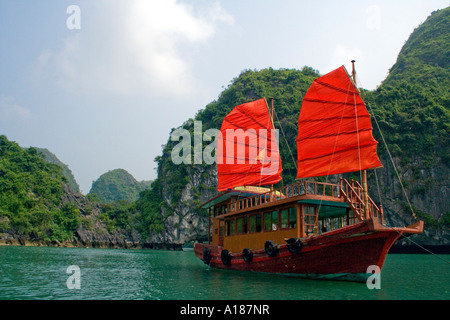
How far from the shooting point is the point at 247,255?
12.5m

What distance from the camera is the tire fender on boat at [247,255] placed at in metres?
12.4

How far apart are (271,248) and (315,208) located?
6.47 ft

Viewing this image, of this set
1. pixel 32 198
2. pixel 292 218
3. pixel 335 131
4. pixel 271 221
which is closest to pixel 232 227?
pixel 271 221

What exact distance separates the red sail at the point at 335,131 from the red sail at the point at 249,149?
2740 millimetres

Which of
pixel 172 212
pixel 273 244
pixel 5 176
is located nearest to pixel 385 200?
pixel 172 212

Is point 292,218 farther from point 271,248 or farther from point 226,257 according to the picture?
point 226,257

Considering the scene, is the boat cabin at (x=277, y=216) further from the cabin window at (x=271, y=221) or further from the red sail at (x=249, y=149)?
the red sail at (x=249, y=149)

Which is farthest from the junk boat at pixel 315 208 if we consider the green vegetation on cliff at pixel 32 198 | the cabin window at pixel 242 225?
the green vegetation on cliff at pixel 32 198

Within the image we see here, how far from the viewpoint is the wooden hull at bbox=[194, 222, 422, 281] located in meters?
9.13

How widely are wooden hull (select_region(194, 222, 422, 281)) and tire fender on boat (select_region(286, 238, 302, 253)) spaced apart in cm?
11
